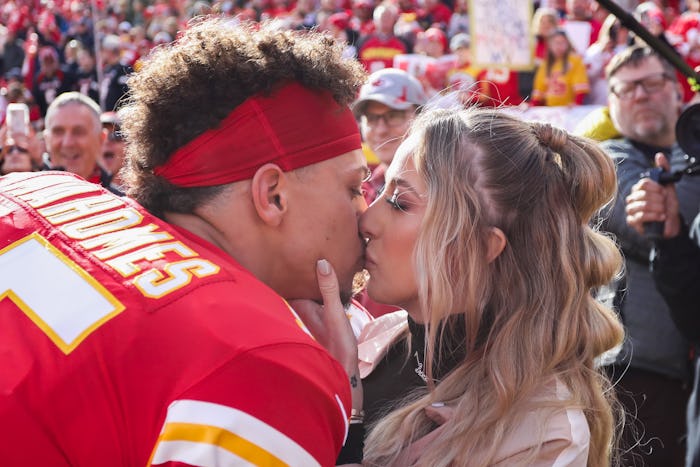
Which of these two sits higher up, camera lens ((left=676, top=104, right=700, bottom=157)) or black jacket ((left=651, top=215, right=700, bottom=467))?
camera lens ((left=676, top=104, right=700, bottom=157))

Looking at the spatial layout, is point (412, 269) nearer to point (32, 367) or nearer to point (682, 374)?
point (32, 367)

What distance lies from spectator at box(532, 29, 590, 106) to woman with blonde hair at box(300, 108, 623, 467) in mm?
7630

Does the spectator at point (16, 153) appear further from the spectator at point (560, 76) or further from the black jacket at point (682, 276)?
the spectator at point (560, 76)

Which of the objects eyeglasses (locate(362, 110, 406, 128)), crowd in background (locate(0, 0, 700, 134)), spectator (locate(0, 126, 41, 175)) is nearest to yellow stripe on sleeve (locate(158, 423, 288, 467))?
crowd in background (locate(0, 0, 700, 134))

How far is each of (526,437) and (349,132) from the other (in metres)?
0.86

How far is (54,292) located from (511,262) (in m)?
1.20

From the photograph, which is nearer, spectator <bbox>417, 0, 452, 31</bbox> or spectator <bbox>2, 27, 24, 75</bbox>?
spectator <bbox>417, 0, 452, 31</bbox>

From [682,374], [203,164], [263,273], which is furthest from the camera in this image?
[682,374]

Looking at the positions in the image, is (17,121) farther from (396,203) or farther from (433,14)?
(433,14)

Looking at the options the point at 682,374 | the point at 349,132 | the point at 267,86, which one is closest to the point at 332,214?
the point at 349,132

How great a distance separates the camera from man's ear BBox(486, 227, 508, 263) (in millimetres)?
2328

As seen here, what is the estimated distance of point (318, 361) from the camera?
5.32 feet

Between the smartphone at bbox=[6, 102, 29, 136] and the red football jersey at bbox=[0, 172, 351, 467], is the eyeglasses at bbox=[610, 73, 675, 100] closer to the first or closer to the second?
the red football jersey at bbox=[0, 172, 351, 467]

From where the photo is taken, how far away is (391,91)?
5910 millimetres
